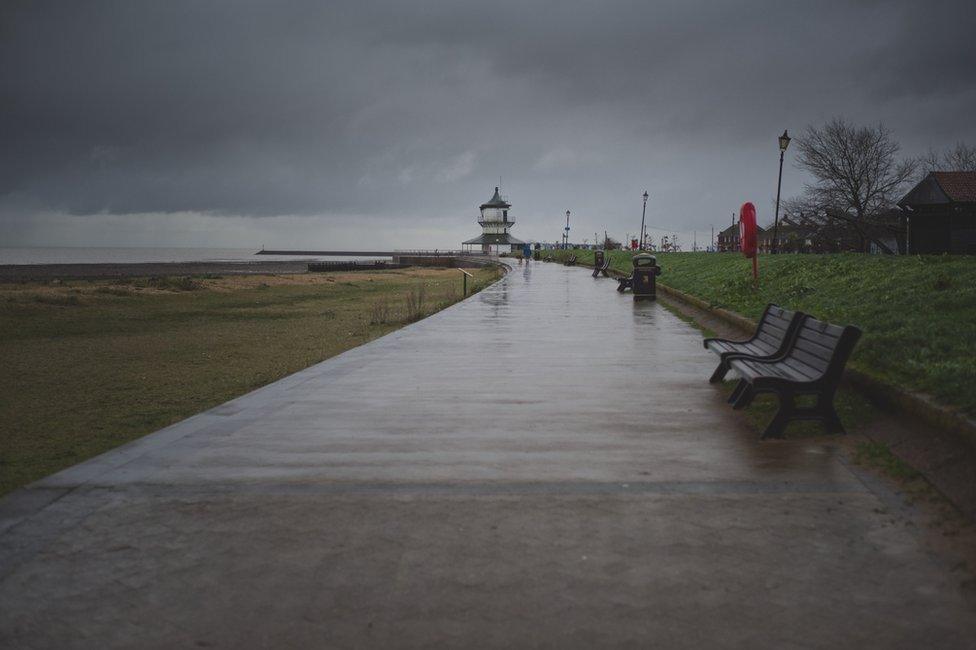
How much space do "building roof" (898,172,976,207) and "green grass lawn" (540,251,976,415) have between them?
90.8 feet

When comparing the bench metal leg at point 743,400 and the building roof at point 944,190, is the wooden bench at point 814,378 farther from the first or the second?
the building roof at point 944,190

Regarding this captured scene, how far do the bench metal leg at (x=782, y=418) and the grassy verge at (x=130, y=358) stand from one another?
5.84m

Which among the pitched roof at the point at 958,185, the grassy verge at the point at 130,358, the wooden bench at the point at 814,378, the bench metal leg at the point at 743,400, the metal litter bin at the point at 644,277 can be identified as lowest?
the grassy verge at the point at 130,358

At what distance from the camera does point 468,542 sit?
3.49 meters

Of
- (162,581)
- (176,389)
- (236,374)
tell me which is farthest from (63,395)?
(162,581)

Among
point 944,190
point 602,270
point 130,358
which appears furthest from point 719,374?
point 944,190

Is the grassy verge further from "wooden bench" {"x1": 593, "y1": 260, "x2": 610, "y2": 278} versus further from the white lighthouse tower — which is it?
the white lighthouse tower

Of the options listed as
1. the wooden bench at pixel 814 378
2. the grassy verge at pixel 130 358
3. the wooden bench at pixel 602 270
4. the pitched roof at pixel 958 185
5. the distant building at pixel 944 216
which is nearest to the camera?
the wooden bench at pixel 814 378

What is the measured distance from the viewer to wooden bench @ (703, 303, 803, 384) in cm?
666

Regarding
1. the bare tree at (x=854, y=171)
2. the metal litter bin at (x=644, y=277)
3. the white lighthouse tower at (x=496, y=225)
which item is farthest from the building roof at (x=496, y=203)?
the metal litter bin at (x=644, y=277)

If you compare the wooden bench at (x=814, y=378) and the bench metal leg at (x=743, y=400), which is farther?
the bench metal leg at (x=743, y=400)

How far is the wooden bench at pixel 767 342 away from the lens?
6664 millimetres

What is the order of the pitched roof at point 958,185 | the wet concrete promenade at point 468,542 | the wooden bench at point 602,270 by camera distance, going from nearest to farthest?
1. the wet concrete promenade at point 468,542
2. the wooden bench at point 602,270
3. the pitched roof at point 958,185

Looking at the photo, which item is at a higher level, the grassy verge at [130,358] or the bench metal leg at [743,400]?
the bench metal leg at [743,400]
